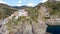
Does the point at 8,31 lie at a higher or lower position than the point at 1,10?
lower

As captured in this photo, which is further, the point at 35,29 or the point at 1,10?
the point at 1,10

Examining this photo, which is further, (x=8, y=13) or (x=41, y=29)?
(x=8, y=13)

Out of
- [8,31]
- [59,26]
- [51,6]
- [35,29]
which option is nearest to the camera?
[8,31]

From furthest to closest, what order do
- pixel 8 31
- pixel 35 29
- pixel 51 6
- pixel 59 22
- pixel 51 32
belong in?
1. pixel 51 6
2. pixel 59 22
3. pixel 51 32
4. pixel 35 29
5. pixel 8 31

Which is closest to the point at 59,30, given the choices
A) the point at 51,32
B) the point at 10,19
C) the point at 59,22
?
the point at 51,32

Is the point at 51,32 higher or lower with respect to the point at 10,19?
lower

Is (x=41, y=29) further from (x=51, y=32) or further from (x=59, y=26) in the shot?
(x=59, y=26)

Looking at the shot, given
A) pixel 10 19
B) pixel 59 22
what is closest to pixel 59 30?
pixel 59 22


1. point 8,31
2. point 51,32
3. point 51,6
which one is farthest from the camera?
point 51,6

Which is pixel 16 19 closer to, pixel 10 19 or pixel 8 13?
pixel 10 19
